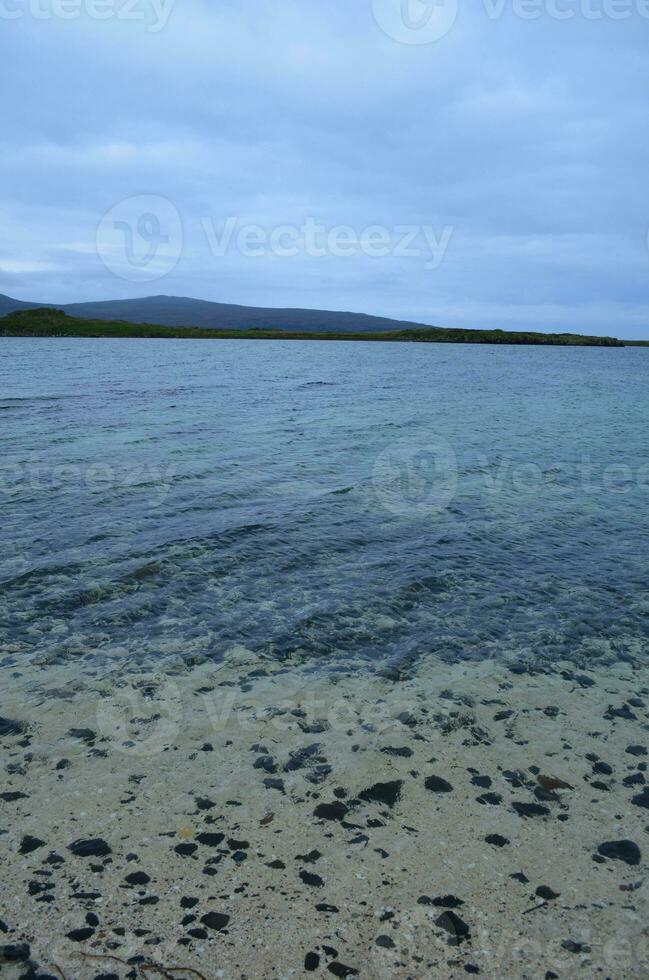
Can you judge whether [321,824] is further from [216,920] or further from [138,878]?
[138,878]

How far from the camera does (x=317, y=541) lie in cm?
1575

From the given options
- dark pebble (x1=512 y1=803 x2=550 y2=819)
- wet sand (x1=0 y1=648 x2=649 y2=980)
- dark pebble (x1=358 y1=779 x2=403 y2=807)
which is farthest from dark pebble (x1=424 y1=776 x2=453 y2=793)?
dark pebble (x1=512 y1=803 x2=550 y2=819)

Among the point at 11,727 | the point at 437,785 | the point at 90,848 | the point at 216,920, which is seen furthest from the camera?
the point at 11,727

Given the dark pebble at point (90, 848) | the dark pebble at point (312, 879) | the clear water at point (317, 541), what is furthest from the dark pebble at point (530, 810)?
the dark pebble at point (90, 848)

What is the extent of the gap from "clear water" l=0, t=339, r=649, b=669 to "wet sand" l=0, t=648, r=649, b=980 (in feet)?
4.36

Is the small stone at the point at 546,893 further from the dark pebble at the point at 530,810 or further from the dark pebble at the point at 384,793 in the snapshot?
the dark pebble at the point at 384,793

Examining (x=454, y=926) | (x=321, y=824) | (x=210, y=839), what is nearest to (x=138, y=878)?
(x=210, y=839)

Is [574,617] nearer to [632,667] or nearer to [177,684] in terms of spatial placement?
[632,667]

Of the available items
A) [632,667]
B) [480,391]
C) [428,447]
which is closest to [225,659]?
[632,667]

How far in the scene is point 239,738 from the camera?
792cm

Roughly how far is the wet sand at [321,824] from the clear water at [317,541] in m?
1.33

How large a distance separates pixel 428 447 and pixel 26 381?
4055 cm

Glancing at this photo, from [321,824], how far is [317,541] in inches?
372

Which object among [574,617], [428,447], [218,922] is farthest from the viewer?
[428,447]
